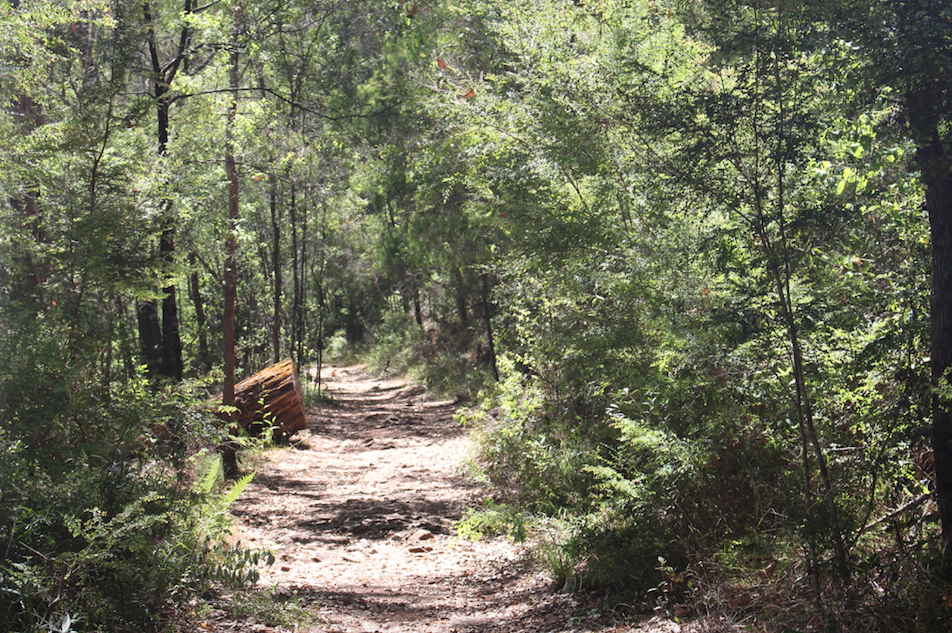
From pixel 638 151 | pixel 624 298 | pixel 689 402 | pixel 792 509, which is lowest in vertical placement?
pixel 792 509

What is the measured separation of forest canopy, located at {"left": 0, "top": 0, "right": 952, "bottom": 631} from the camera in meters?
4.13

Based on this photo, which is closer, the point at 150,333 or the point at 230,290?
the point at 230,290

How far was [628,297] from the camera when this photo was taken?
7.23m

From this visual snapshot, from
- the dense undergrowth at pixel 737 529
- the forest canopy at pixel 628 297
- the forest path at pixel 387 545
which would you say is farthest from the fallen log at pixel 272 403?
the dense undergrowth at pixel 737 529

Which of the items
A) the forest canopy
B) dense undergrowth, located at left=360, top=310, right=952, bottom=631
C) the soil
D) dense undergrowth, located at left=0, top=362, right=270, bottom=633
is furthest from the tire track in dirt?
dense undergrowth, located at left=0, top=362, right=270, bottom=633

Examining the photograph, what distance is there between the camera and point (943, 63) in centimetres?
374

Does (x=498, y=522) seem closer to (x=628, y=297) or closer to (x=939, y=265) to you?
(x=628, y=297)

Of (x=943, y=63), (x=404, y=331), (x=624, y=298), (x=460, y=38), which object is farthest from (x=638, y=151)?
(x=404, y=331)

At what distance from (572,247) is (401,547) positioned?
3.77 metres

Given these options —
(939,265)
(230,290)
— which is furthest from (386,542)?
(939,265)

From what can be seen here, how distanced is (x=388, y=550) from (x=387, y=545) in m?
0.16

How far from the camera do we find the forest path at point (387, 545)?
570 cm

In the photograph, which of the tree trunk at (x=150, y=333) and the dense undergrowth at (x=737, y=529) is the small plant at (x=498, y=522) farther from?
the tree trunk at (x=150, y=333)

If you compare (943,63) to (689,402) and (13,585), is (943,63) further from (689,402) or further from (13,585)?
(13,585)
